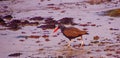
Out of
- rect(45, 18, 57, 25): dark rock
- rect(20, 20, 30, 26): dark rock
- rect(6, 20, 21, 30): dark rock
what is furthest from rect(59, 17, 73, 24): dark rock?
rect(6, 20, 21, 30): dark rock

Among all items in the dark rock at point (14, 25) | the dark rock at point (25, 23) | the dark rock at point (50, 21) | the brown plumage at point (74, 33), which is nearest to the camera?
the brown plumage at point (74, 33)

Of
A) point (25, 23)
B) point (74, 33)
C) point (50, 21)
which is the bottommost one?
point (50, 21)

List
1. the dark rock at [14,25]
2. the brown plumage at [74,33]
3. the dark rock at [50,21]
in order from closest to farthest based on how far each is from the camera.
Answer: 1. the brown plumage at [74,33]
2. the dark rock at [14,25]
3. the dark rock at [50,21]

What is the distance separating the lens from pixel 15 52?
1614cm

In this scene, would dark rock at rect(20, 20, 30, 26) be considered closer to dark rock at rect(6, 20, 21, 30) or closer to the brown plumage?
dark rock at rect(6, 20, 21, 30)

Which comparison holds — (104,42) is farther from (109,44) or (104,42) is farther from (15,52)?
(15,52)

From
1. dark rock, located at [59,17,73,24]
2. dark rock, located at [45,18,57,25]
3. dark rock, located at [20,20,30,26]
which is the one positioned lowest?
dark rock, located at [45,18,57,25]

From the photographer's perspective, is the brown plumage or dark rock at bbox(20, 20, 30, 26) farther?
dark rock at bbox(20, 20, 30, 26)

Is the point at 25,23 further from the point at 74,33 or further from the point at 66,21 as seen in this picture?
the point at 74,33

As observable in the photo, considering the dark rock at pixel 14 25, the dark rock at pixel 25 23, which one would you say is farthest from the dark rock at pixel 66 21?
the dark rock at pixel 14 25

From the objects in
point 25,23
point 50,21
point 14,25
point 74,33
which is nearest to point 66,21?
point 50,21

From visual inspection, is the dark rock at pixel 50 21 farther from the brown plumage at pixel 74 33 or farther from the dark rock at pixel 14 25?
the brown plumage at pixel 74 33

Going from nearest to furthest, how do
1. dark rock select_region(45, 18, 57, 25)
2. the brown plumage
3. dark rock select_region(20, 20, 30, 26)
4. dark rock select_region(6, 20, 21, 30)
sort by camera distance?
the brown plumage < dark rock select_region(6, 20, 21, 30) < dark rock select_region(20, 20, 30, 26) < dark rock select_region(45, 18, 57, 25)

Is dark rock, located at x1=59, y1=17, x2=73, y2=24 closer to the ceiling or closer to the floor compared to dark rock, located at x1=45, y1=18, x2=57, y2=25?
closer to the ceiling
